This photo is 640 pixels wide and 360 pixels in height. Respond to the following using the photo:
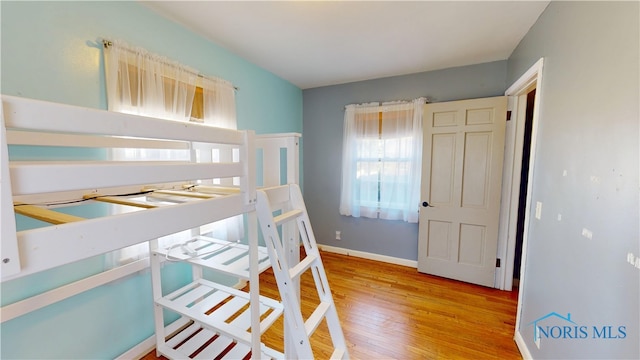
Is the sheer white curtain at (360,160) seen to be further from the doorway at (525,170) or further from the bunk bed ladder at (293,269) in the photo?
the bunk bed ladder at (293,269)

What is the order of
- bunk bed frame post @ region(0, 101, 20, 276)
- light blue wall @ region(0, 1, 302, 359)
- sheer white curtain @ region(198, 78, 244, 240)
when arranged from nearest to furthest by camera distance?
bunk bed frame post @ region(0, 101, 20, 276) < light blue wall @ region(0, 1, 302, 359) < sheer white curtain @ region(198, 78, 244, 240)

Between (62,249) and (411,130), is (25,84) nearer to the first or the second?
(62,249)

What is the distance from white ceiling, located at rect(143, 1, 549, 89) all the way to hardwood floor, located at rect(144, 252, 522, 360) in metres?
2.54

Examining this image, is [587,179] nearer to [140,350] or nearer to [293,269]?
[293,269]

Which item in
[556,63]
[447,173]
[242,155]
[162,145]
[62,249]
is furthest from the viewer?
[447,173]

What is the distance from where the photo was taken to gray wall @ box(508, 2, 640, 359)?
0.97m

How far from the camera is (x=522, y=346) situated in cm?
179

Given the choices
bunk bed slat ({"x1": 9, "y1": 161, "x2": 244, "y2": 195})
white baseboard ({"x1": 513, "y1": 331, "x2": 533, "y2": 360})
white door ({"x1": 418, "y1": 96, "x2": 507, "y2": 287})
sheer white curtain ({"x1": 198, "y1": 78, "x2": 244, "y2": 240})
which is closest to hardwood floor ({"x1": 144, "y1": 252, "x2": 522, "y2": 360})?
white baseboard ({"x1": 513, "y1": 331, "x2": 533, "y2": 360})

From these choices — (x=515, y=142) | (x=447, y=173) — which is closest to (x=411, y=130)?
(x=447, y=173)

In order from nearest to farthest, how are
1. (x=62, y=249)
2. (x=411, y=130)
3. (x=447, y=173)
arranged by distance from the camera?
(x=62, y=249)
(x=447, y=173)
(x=411, y=130)

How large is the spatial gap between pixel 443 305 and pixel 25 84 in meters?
3.46

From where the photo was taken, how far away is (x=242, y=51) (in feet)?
8.05

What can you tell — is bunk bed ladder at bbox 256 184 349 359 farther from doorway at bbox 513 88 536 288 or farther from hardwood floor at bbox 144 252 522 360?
doorway at bbox 513 88 536 288

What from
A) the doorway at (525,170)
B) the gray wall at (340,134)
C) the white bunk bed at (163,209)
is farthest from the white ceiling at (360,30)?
the white bunk bed at (163,209)
